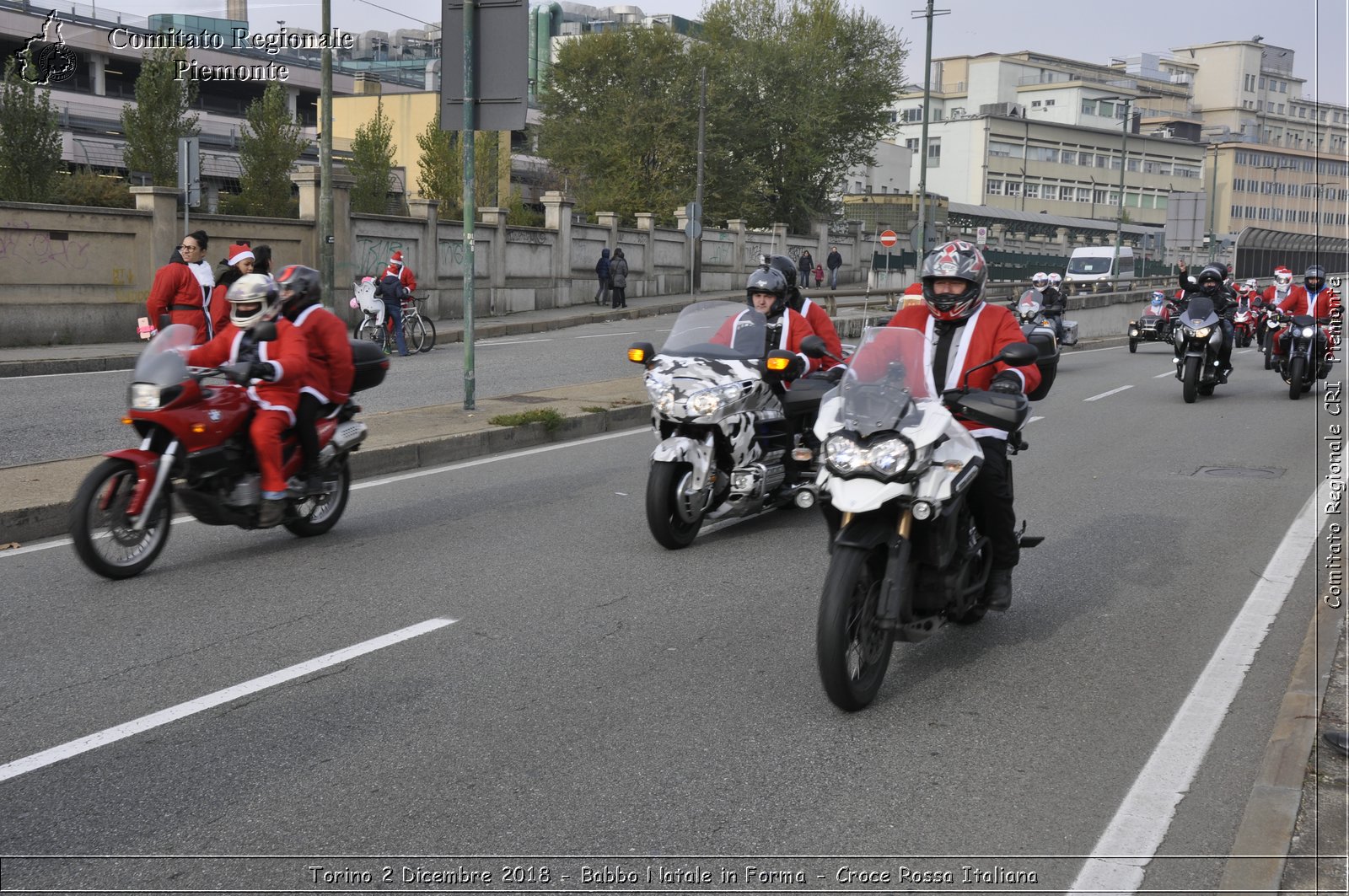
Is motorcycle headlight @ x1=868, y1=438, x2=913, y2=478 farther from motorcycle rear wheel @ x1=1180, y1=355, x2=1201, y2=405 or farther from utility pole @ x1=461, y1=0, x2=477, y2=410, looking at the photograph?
motorcycle rear wheel @ x1=1180, y1=355, x2=1201, y2=405

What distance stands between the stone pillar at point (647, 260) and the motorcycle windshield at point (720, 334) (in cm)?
3501

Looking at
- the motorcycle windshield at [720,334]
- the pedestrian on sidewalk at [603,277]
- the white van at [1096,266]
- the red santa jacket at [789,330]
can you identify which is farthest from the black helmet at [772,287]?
the white van at [1096,266]

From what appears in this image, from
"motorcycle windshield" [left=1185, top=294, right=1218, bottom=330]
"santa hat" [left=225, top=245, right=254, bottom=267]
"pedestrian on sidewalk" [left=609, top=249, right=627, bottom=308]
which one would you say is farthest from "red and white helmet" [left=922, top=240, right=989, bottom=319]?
"pedestrian on sidewalk" [left=609, top=249, right=627, bottom=308]

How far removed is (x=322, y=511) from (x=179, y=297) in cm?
603

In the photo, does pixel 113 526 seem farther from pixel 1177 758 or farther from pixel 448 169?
pixel 448 169

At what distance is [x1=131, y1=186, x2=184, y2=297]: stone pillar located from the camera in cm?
2370

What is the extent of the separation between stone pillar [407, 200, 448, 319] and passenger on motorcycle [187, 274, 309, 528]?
23963 millimetres

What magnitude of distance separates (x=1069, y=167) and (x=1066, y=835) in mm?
110496

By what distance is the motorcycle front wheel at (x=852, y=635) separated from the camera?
16.2ft

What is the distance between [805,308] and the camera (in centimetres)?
960

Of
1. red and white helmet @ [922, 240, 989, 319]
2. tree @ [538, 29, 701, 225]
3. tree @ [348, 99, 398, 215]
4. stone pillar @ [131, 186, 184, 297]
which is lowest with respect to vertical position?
red and white helmet @ [922, 240, 989, 319]

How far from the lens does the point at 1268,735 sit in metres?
5.12

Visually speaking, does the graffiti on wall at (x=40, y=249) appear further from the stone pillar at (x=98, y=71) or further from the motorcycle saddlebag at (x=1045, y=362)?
the stone pillar at (x=98, y=71)

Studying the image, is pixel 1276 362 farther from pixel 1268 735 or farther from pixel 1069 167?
pixel 1069 167
